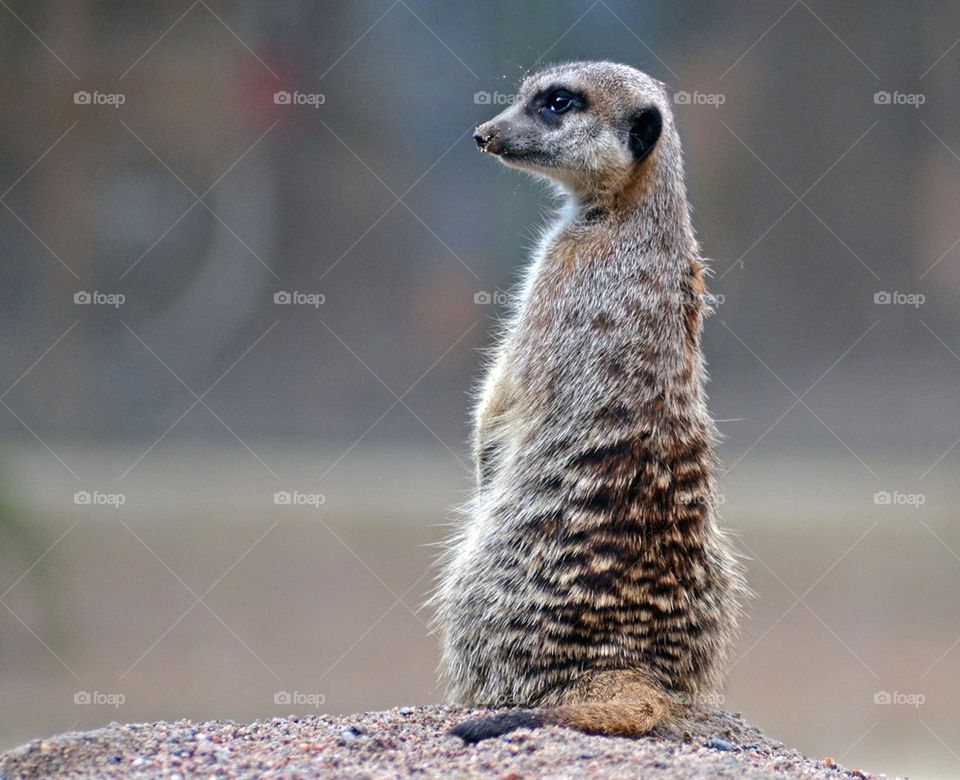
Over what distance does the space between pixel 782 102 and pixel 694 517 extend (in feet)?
13.0

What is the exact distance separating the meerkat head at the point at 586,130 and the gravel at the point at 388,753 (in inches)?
43.7

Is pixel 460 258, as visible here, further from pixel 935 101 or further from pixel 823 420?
pixel 935 101

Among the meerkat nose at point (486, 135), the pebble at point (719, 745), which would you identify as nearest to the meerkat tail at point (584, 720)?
the pebble at point (719, 745)

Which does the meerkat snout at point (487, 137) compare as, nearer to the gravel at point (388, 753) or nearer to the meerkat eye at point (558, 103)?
the meerkat eye at point (558, 103)

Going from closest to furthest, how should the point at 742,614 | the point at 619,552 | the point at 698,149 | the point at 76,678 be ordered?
the point at 619,552, the point at 742,614, the point at 76,678, the point at 698,149

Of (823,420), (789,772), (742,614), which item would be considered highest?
(823,420)

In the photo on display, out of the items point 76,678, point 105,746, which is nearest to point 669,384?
point 105,746

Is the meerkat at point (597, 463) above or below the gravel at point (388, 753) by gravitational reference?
above

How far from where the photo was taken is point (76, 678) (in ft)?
16.5

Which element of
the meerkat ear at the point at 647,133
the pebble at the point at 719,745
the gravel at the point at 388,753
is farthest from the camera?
the meerkat ear at the point at 647,133

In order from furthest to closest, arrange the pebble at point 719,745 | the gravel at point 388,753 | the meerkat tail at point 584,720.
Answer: the pebble at point 719,745, the meerkat tail at point 584,720, the gravel at point 388,753

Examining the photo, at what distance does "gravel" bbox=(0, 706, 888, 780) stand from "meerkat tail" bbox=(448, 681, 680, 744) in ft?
0.10

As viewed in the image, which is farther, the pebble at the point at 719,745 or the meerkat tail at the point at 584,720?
the pebble at the point at 719,745

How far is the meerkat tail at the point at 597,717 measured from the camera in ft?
6.71
